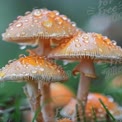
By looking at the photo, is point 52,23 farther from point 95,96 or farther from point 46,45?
point 95,96

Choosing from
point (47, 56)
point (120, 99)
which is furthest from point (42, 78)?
point (120, 99)

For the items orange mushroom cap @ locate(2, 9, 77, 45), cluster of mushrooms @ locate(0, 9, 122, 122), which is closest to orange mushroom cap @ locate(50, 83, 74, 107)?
cluster of mushrooms @ locate(0, 9, 122, 122)

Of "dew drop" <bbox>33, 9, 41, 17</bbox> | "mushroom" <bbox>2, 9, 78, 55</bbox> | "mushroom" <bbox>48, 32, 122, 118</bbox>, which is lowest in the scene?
"mushroom" <bbox>48, 32, 122, 118</bbox>

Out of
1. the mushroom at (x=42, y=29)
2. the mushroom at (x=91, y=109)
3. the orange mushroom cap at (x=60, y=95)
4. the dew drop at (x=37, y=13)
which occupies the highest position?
the dew drop at (x=37, y=13)

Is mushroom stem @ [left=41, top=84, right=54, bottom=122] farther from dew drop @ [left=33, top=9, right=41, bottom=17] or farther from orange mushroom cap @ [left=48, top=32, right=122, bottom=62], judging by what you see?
dew drop @ [left=33, top=9, right=41, bottom=17]

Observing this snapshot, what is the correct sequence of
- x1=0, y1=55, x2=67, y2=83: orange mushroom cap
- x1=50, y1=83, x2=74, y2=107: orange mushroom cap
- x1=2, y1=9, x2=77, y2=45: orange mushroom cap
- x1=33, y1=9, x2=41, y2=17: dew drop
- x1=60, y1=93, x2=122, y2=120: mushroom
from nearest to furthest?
x1=0, y1=55, x2=67, y2=83: orange mushroom cap < x1=2, y1=9, x2=77, y2=45: orange mushroom cap < x1=33, y1=9, x2=41, y2=17: dew drop < x1=60, y1=93, x2=122, y2=120: mushroom < x1=50, y1=83, x2=74, y2=107: orange mushroom cap

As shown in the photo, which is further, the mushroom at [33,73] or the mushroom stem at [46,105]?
the mushroom stem at [46,105]

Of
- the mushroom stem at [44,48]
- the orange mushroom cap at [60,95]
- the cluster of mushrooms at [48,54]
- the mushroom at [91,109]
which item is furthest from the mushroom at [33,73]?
the orange mushroom cap at [60,95]

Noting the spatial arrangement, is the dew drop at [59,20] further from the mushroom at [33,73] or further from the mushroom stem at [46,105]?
the mushroom stem at [46,105]

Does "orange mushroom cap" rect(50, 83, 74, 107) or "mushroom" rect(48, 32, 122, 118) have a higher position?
"mushroom" rect(48, 32, 122, 118)

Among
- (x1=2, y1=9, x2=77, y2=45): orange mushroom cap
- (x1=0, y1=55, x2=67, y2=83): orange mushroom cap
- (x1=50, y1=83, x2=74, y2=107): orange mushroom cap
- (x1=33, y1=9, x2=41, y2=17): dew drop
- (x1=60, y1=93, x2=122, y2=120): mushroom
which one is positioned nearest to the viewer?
(x1=0, y1=55, x2=67, y2=83): orange mushroom cap
